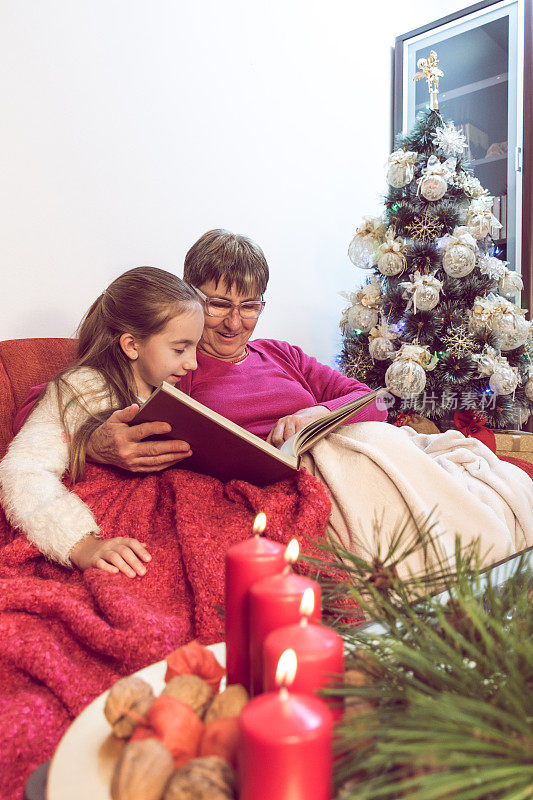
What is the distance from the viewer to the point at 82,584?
0.89m

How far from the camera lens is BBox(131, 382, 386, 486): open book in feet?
2.80

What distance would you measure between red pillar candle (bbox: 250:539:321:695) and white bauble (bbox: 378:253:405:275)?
226 centimetres

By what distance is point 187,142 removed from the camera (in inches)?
85.9

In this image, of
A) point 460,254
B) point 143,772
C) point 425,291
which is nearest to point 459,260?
point 460,254

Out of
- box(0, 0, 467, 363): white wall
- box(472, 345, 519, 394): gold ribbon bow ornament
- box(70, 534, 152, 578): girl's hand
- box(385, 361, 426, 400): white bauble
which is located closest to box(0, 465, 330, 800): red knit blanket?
box(70, 534, 152, 578): girl's hand

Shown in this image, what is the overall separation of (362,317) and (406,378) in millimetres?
378

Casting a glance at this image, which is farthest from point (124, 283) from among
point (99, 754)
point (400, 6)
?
point (400, 6)

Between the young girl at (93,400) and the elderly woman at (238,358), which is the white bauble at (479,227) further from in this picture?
the young girl at (93,400)

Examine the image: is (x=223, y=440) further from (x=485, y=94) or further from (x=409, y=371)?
(x=485, y=94)

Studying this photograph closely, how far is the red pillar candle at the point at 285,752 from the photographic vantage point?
27cm

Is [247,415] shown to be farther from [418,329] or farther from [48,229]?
[418,329]

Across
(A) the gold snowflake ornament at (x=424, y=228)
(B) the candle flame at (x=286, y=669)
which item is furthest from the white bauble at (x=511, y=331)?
(B) the candle flame at (x=286, y=669)

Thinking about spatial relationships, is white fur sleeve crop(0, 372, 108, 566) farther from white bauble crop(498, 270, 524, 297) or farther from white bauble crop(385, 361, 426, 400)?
white bauble crop(498, 270, 524, 297)

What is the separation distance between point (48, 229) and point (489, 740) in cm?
176
